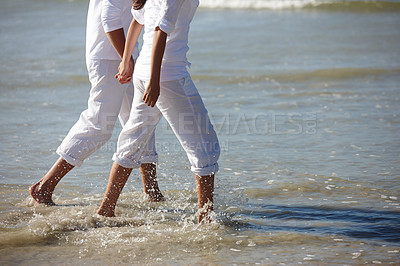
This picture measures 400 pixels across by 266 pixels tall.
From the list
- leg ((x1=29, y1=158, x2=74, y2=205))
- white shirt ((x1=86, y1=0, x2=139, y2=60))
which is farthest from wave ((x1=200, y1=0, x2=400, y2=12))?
leg ((x1=29, y1=158, x2=74, y2=205))

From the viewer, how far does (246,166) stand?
5152mm

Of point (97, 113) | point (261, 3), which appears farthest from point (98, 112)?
Result: point (261, 3)

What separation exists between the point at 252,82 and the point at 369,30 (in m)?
5.63

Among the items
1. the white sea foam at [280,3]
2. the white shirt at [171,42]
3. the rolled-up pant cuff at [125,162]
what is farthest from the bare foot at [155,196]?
the white sea foam at [280,3]

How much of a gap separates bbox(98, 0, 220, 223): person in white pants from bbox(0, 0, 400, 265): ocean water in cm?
45

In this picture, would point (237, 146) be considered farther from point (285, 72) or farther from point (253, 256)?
point (285, 72)

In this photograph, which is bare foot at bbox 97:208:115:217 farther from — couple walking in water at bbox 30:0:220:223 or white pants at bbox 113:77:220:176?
white pants at bbox 113:77:220:176

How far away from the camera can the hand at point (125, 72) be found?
3.75 m

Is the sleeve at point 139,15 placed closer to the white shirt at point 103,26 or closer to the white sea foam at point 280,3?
the white shirt at point 103,26

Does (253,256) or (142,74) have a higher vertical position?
(142,74)

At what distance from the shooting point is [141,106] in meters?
3.58

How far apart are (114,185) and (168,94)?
827mm

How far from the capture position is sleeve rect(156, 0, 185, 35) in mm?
3135

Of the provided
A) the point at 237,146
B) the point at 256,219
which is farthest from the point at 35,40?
the point at 256,219
